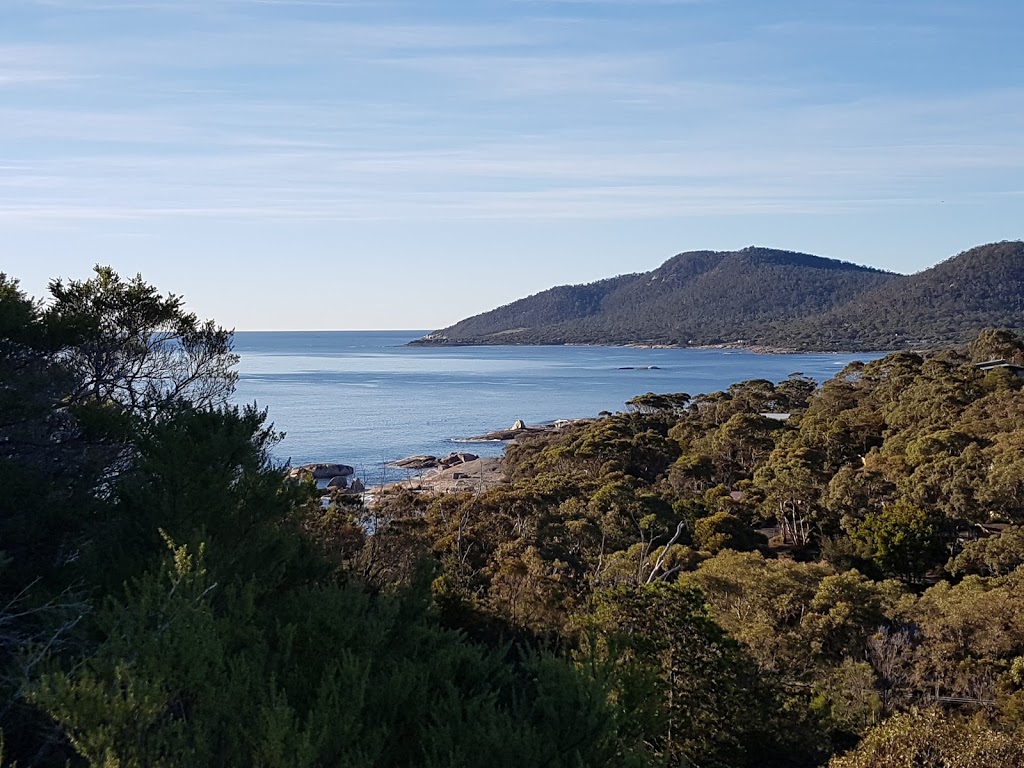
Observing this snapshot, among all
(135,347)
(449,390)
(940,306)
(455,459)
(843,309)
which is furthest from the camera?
(843,309)

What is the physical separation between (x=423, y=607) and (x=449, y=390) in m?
82.4

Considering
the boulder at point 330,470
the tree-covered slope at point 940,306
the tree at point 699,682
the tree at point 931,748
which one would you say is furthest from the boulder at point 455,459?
the tree-covered slope at point 940,306

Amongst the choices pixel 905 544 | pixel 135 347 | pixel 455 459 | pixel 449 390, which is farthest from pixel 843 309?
pixel 135 347

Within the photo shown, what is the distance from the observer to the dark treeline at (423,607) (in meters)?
5.34

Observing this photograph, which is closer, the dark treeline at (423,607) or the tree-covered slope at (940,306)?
the dark treeline at (423,607)

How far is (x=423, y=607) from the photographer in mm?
7863

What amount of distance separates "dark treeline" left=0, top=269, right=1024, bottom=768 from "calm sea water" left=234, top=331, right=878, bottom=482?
9525 mm

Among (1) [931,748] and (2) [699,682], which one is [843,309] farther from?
(1) [931,748]

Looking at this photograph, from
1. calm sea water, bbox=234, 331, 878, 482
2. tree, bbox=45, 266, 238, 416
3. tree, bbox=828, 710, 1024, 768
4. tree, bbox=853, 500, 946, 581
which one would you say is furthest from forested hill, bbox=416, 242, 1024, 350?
tree, bbox=828, 710, 1024, 768

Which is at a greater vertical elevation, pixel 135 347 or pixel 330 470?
pixel 135 347

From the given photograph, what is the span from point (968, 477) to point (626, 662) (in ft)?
53.0

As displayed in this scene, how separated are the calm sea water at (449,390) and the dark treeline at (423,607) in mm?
9525

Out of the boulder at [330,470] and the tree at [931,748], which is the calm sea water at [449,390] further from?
the tree at [931,748]

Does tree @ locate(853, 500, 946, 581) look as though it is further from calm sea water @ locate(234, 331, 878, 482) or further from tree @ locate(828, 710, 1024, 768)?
calm sea water @ locate(234, 331, 878, 482)
